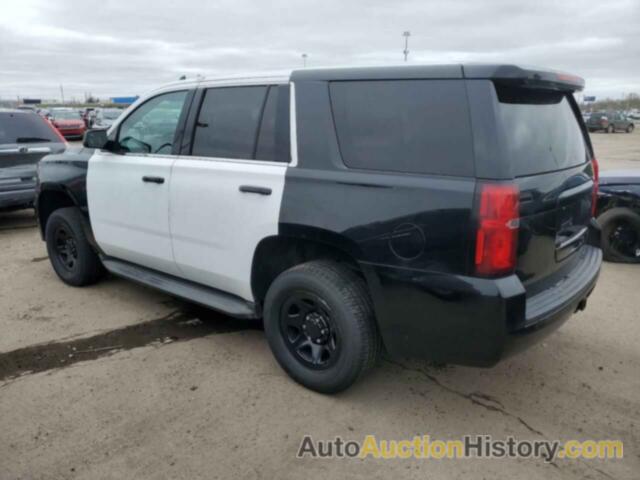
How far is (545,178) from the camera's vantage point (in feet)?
8.96

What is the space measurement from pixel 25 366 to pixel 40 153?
16.1ft

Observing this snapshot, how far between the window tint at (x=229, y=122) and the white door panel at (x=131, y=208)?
341mm

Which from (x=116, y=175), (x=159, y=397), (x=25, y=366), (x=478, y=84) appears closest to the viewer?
(x=478, y=84)

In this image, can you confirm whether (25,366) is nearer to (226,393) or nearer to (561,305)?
(226,393)

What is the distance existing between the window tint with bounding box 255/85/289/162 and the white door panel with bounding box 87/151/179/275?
858mm

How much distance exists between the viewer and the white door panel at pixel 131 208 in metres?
3.87

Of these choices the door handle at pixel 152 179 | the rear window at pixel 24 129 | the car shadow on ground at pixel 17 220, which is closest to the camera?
the door handle at pixel 152 179

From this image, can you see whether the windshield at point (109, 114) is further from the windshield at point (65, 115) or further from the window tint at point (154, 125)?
the window tint at point (154, 125)

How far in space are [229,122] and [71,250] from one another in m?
2.51

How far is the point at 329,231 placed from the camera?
288 centimetres

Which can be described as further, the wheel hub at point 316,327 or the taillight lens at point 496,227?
the wheel hub at point 316,327

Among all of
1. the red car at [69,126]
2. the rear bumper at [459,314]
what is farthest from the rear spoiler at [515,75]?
the red car at [69,126]

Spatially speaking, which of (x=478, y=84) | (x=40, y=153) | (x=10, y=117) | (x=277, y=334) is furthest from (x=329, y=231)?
(x=10, y=117)

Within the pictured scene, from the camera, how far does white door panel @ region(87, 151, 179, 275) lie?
3.87 m
